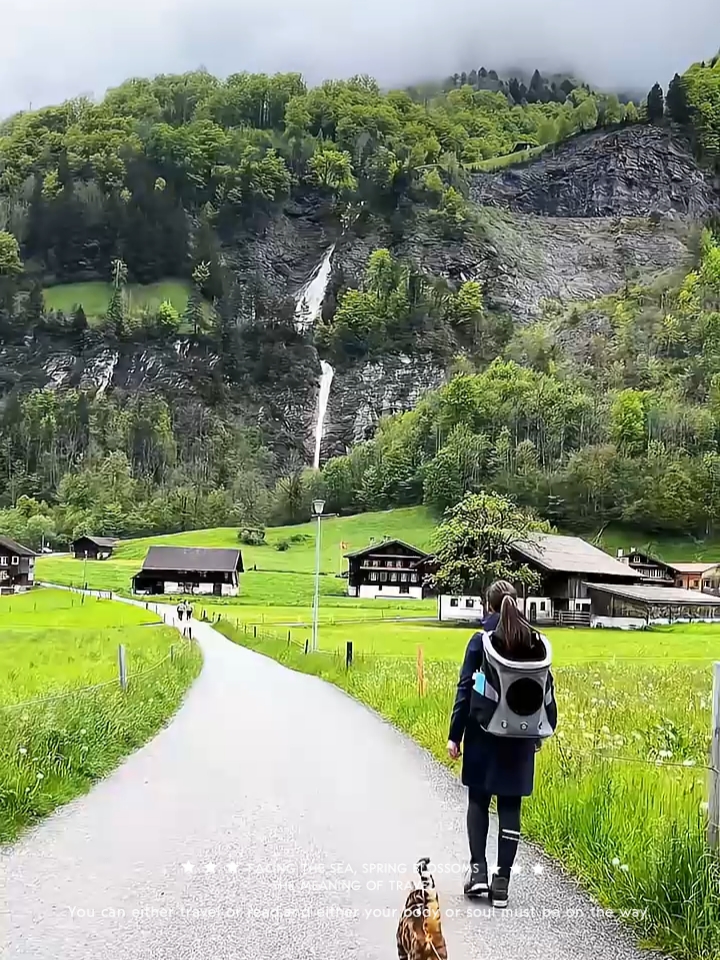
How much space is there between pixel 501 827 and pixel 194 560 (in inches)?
3512

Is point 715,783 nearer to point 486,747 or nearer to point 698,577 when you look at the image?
point 486,747

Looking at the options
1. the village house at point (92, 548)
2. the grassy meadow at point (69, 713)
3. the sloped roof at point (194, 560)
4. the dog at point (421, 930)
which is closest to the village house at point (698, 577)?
the sloped roof at point (194, 560)

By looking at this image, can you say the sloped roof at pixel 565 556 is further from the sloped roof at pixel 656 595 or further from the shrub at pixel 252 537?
the shrub at pixel 252 537

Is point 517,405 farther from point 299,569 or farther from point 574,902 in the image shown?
point 574,902

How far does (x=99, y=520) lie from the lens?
512 feet

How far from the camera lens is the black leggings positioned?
5871 mm

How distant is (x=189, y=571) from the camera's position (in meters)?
93.2

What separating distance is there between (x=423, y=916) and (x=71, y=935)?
83.6 inches

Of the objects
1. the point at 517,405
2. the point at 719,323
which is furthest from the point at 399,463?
the point at 719,323

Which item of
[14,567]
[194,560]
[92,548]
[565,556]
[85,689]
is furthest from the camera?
[92,548]

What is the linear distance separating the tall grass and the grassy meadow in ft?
12.5

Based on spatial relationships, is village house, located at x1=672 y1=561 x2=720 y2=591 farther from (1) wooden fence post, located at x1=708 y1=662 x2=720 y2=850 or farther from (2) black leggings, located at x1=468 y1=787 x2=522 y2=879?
(1) wooden fence post, located at x1=708 y1=662 x2=720 y2=850

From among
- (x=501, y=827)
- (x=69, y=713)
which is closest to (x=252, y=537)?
(x=69, y=713)

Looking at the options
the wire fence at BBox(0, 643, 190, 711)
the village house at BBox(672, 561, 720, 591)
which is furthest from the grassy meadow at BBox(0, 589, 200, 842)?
the village house at BBox(672, 561, 720, 591)
